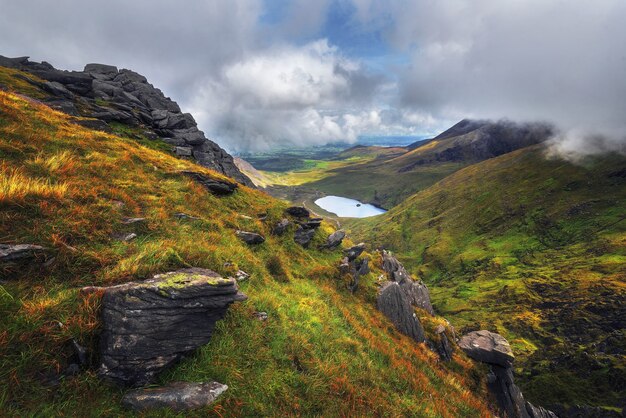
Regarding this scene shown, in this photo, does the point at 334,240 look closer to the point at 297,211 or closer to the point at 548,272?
the point at 297,211

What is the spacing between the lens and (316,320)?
13047mm

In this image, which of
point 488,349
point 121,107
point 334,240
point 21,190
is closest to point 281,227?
point 334,240

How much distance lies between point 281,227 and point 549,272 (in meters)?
145

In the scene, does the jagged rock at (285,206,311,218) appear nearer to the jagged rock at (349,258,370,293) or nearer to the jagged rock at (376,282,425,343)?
the jagged rock at (349,258,370,293)

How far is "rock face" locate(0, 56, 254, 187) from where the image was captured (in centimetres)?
4056

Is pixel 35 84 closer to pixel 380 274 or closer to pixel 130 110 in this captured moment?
pixel 130 110

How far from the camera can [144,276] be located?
8.03 metres

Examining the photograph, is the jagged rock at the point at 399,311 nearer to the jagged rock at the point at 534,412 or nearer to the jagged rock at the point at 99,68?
the jagged rock at the point at 534,412

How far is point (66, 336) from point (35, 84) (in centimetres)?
5686

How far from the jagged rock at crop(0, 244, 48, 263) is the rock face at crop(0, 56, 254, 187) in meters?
30.3

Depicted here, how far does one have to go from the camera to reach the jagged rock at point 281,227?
23031 millimetres

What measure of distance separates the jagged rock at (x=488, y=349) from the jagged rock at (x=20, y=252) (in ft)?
87.7

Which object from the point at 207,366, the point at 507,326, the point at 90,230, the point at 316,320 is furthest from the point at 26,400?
the point at 507,326

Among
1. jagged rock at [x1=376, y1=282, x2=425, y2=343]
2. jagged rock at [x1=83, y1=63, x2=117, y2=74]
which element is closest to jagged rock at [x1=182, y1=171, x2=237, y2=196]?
jagged rock at [x1=376, y1=282, x2=425, y2=343]
